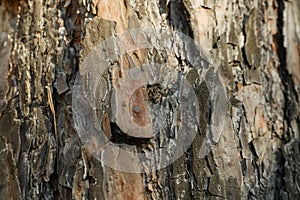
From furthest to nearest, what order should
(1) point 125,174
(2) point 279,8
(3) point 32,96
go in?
(2) point 279,8, (3) point 32,96, (1) point 125,174

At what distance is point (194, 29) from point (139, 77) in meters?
0.21

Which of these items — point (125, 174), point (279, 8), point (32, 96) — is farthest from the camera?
point (279, 8)

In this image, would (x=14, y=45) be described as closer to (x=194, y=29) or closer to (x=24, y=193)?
(x=24, y=193)

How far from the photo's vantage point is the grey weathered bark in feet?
4.38

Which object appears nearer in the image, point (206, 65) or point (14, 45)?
point (206, 65)

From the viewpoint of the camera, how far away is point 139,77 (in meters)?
1.33

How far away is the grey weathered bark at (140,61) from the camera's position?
52.5 inches

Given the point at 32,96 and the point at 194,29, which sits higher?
the point at 194,29

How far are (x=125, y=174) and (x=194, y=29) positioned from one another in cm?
43

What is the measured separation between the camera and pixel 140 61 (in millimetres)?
1344

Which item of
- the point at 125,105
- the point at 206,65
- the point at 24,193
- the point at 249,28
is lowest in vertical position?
the point at 24,193

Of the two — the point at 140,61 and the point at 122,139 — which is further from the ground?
the point at 140,61

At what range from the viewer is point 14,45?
1549 mm

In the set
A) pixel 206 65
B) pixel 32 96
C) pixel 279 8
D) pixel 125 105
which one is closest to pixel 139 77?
pixel 125 105
